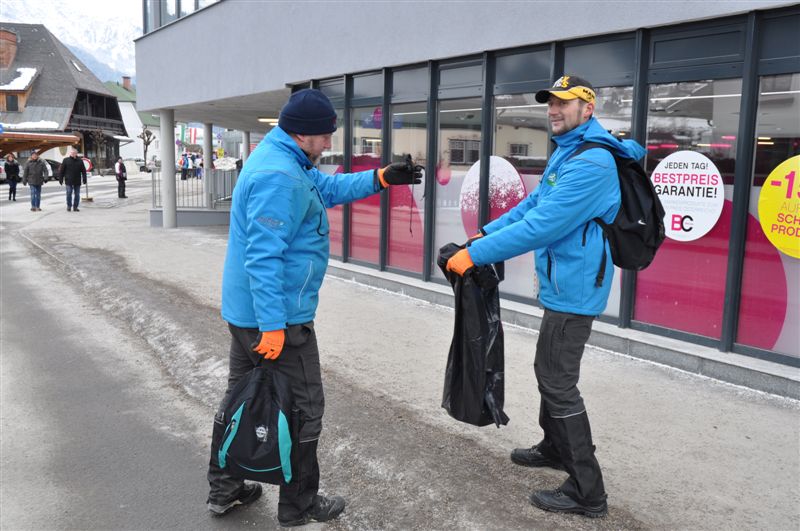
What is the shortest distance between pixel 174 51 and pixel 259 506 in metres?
13.8

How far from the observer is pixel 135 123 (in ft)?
275

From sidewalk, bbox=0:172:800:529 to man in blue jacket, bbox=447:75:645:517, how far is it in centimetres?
27

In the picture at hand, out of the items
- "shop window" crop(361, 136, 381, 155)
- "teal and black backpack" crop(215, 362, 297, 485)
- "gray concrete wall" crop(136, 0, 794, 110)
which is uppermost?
"gray concrete wall" crop(136, 0, 794, 110)

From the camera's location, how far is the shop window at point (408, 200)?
9.05 m

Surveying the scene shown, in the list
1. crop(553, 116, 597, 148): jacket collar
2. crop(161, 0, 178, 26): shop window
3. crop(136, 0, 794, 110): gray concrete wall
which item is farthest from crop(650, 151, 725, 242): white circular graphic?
crop(161, 0, 178, 26): shop window

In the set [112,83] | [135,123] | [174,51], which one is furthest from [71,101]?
[174,51]

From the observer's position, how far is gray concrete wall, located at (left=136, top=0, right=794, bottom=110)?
6414 millimetres

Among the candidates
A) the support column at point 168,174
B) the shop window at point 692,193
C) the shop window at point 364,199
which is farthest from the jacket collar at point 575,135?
the support column at point 168,174

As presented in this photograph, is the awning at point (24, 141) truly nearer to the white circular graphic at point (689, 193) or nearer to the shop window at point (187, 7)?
the shop window at point (187, 7)

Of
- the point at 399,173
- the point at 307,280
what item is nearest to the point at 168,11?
the point at 399,173

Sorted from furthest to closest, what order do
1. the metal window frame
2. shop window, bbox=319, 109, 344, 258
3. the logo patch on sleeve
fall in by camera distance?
shop window, bbox=319, 109, 344, 258
the metal window frame
the logo patch on sleeve

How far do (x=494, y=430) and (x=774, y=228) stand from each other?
9.47 ft

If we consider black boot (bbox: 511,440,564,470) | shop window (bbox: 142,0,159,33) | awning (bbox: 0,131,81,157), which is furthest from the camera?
awning (bbox: 0,131,81,157)

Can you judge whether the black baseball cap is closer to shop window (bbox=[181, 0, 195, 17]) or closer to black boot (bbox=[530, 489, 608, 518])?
black boot (bbox=[530, 489, 608, 518])
